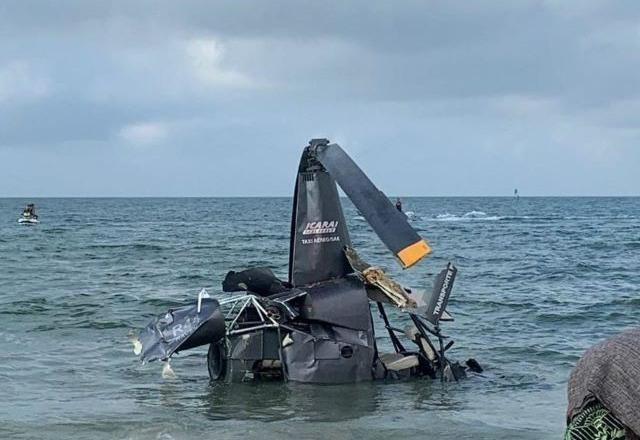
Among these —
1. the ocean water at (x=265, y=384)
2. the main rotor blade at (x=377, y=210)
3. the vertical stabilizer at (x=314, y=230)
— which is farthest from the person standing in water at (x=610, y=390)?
the vertical stabilizer at (x=314, y=230)

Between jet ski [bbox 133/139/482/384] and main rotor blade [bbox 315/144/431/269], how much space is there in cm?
2

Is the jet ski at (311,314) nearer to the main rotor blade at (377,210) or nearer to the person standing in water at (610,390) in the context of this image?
the main rotor blade at (377,210)

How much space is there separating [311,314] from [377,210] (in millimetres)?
1858

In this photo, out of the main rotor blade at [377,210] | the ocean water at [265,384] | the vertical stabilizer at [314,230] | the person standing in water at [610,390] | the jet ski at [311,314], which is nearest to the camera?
the person standing in water at [610,390]

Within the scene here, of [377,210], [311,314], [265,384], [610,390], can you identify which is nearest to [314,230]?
[311,314]

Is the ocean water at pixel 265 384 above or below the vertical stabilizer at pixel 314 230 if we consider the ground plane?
below

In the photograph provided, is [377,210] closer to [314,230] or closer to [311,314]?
[311,314]

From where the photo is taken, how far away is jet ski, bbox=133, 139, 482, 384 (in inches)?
394

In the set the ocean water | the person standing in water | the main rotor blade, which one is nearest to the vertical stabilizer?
the main rotor blade

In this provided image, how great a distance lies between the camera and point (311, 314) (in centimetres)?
1012

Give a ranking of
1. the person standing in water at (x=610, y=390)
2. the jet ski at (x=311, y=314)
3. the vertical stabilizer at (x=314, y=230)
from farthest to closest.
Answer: the vertical stabilizer at (x=314, y=230) → the jet ski at (x=311, y=314) → the person standing in water at (x=610, y=390)

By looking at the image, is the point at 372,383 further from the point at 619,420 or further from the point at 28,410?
the point at 619,420

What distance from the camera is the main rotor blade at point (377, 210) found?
27.4 feet

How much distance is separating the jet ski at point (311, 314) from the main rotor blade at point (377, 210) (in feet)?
0.08
